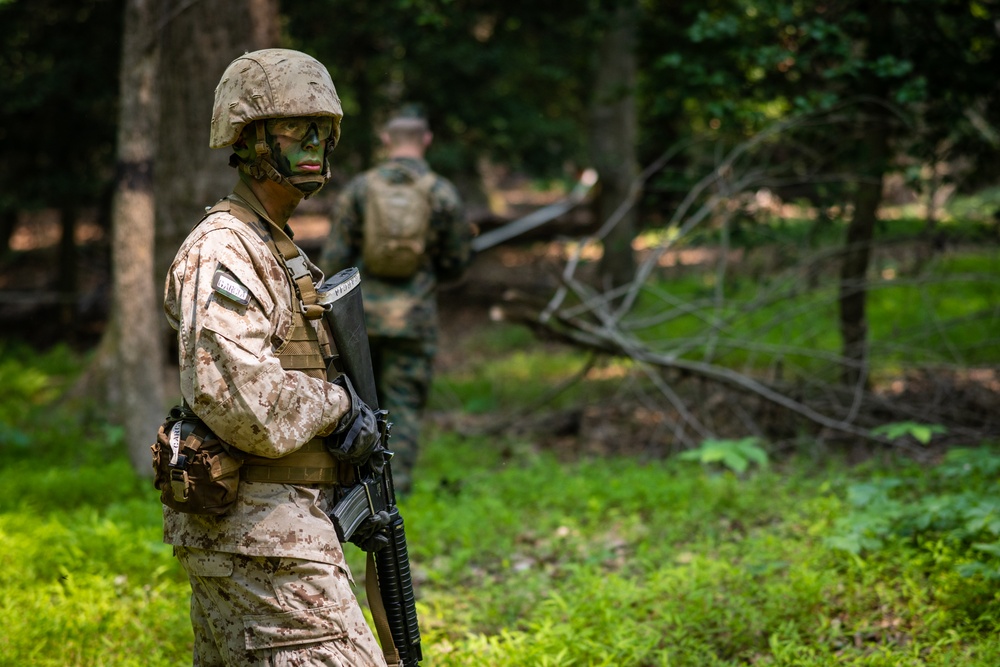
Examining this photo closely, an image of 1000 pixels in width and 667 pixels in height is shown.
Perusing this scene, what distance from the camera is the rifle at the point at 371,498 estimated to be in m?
2.67

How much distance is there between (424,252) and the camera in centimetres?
614

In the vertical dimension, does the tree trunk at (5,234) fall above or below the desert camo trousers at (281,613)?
below

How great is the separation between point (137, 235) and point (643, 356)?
3.53 meters

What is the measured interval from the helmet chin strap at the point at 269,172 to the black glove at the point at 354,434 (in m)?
0.58

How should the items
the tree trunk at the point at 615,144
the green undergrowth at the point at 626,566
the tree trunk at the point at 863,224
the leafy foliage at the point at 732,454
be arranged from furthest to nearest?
1. the tree trunk at the point at 615,144
2. the tree trunk at the point at 863,224
3. the leafy foliage at the point at 732,454
4. the green undergrowth at the point at 626,566

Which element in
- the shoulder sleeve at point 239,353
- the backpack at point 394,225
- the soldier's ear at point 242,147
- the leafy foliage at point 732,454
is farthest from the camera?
the backpack at point 394,225

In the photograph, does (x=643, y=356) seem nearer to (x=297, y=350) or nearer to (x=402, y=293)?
(x=402, y=293)

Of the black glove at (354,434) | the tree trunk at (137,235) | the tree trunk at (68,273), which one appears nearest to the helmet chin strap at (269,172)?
the black glove at (354,434)

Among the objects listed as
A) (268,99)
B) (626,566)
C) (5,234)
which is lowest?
(626,566)

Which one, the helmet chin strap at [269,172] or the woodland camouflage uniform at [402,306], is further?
the woodland camouflage uniform at [402,306]

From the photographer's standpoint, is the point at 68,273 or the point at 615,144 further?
the point at 68,273

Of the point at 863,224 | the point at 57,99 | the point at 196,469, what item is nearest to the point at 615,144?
the point at 863,224

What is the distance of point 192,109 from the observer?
7.28 metres

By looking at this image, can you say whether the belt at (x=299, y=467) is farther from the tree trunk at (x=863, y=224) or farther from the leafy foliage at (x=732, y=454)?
the tree trunk at (x=863, y=224)
